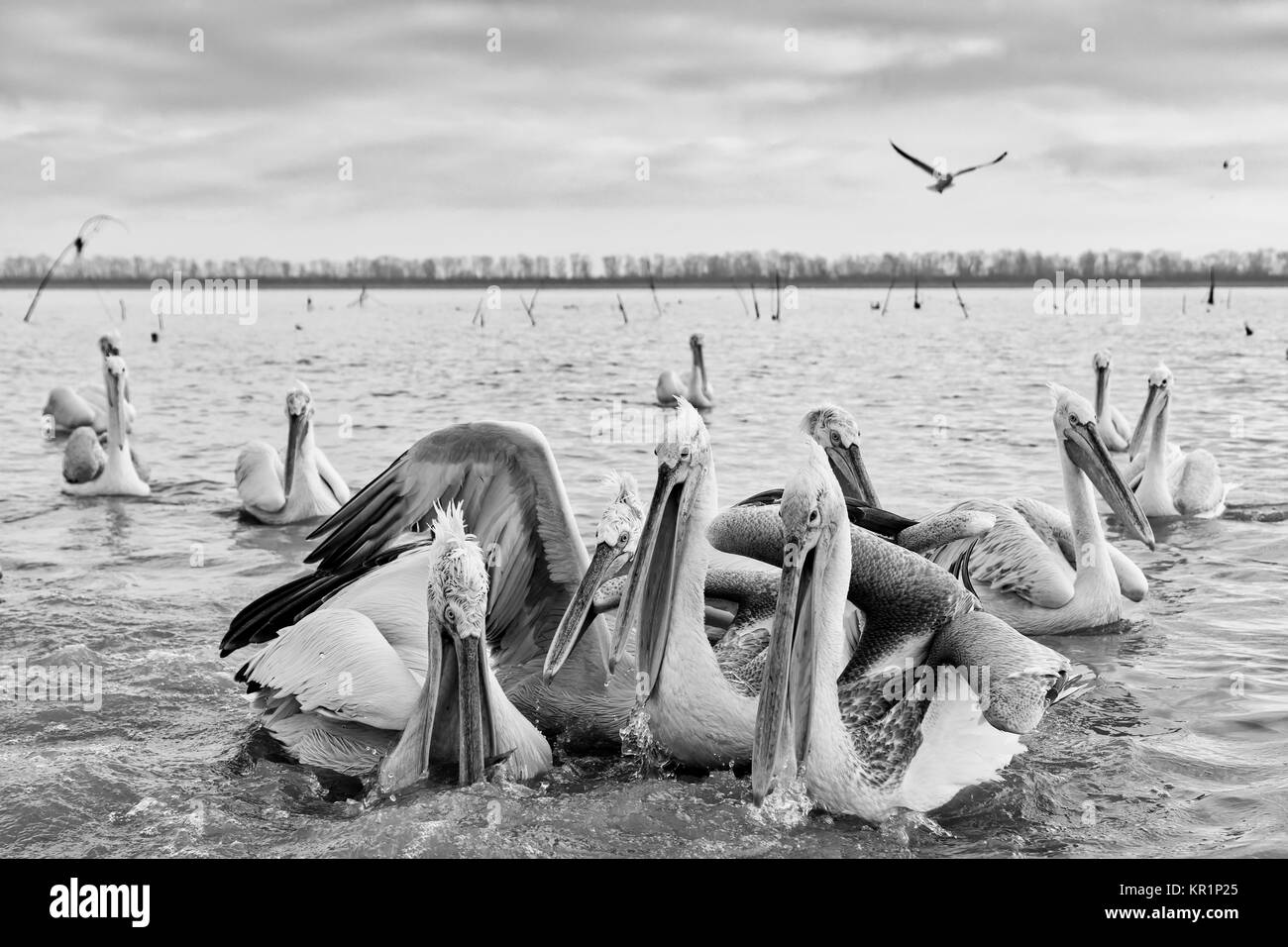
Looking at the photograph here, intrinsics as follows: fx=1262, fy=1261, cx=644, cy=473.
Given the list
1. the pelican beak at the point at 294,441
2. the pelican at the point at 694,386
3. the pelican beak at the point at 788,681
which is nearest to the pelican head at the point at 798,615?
the pelican beak at the point at 788,681

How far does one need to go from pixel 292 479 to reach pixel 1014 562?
5.04m

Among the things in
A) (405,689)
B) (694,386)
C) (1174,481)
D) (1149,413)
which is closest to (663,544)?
(405,689)

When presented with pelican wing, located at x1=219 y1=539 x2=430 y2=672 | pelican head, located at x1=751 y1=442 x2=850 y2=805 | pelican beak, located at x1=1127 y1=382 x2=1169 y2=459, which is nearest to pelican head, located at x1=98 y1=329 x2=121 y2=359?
pelican wing, located at x1=219 y1=539 x2=430 y2=672

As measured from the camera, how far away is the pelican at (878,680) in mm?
3494

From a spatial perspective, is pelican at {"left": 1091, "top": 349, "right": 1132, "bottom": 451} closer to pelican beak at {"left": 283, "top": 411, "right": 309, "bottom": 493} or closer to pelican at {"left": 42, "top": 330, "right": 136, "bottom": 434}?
pelican beak at {"left": 283, "top": 411, "right": 309, "bottom": 493}

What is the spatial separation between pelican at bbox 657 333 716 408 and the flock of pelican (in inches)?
401

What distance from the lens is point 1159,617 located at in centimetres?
615

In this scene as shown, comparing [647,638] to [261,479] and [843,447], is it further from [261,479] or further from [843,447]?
[261,479]

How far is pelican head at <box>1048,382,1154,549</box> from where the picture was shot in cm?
623

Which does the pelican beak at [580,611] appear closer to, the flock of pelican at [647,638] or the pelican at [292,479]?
the flock of pelican at [647,638]

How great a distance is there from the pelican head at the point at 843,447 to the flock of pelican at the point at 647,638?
1.32ft

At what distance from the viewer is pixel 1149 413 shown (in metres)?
9.34
